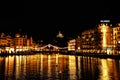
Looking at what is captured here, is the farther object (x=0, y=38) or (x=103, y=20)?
(x=0, y=38)

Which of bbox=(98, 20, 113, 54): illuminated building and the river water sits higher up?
bbox=(98, 20, 113, 54): illuminated building

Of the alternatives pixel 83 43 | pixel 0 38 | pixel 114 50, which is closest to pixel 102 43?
pixel 114 50

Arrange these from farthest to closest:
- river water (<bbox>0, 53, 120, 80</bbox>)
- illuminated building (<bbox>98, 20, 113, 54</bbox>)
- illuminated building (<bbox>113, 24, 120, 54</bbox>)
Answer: illuminated building (<bbox>98, 20, 113, 54</bbox>), illuminated building (<bbox>113, 24, 120, 54</bbox>), river water (<bbox>0, 53, 120, 80</bbox>)

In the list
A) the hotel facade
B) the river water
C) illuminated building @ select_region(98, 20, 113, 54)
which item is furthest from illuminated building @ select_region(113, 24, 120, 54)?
the river water

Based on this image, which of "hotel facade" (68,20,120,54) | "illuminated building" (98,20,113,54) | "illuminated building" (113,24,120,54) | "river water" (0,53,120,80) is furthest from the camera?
"illuminated building" (98,20,113,54)

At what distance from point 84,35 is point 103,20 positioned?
1268 inches

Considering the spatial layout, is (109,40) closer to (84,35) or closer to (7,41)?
(84,35)

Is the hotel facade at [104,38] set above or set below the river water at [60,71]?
above

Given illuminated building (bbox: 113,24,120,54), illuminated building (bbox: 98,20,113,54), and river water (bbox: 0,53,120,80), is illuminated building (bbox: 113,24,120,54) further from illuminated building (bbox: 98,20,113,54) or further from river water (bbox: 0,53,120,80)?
river water (bbox: 0,53,120,80)

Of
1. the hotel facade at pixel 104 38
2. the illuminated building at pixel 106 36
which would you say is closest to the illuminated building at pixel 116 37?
the hotel facade at pixel 104 38

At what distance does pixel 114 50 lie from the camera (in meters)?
120

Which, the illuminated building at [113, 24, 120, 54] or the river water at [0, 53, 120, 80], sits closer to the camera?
the river water at [0, 53, 120, 80]

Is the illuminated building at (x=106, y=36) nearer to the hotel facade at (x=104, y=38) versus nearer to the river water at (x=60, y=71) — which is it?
the hotel facade at (x=104, y=38)

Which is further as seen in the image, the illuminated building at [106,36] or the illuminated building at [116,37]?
the illuminated building at [106,36]
